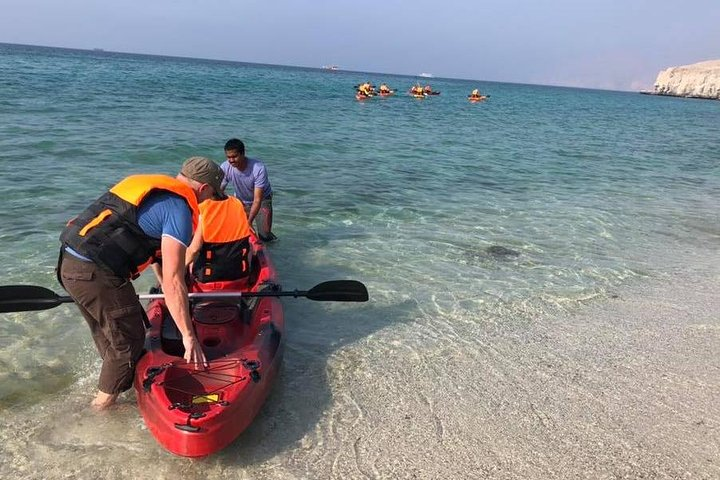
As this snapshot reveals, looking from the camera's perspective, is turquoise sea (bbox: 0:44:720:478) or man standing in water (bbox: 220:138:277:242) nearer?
turquoise sea (bbox: 0:44:720:478)

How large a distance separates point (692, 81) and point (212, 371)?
493ft

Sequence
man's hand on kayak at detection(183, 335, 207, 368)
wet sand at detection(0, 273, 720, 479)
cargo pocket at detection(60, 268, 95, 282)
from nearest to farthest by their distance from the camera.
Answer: cargo pocket at detection(60, 268, 95, 282) → man's hand on kayak at detection(183, 335, 207, 368) → wet sand at detection(0, 273, 720, 479)

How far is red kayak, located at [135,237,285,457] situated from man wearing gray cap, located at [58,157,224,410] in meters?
0.27

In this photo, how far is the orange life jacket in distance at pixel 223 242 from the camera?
4.60m

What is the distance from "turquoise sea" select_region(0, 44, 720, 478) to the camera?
3979mm

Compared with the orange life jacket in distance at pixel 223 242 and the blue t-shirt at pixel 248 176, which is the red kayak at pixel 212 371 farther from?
the blue t-shirt at pixel 248 176

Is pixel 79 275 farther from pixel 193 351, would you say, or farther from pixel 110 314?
pixel 193 351

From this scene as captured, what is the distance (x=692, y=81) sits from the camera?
126500 mm

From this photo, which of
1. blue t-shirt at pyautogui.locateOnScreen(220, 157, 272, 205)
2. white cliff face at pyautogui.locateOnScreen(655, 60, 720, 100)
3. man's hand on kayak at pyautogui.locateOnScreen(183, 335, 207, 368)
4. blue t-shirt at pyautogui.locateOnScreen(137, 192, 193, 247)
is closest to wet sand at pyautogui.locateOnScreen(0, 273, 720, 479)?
man's hand on kayak at pyautogui.locateOnScreen(183, 335, 207, 368)

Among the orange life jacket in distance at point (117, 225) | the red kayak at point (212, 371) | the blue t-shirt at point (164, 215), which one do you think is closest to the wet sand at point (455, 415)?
the red kayak at point (212, 371)

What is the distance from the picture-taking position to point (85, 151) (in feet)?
46.7

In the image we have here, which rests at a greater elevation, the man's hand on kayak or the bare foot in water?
the man's hand on kayak

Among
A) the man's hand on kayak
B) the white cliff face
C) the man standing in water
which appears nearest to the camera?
the man's hand on kayak

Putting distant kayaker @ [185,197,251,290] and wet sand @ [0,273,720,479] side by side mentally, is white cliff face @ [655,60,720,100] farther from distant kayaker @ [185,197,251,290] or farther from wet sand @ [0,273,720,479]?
distant kayaker @ [185,197,251,290]
